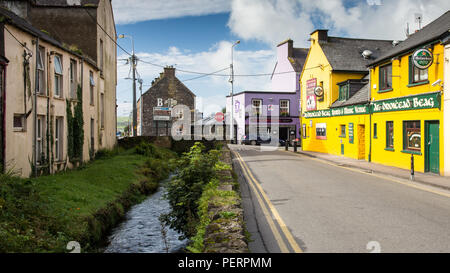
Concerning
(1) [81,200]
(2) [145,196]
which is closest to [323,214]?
(1) [81,200]

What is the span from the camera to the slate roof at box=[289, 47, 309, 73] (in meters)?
53.9

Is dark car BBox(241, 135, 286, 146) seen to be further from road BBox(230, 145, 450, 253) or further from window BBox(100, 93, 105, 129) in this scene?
road BBox(230, 145, 450, 253)

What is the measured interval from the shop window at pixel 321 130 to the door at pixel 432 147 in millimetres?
15591

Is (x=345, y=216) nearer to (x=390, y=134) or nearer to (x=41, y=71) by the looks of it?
(x=41, y=71)

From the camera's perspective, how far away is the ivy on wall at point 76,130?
59.6 ft

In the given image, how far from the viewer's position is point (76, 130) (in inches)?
757

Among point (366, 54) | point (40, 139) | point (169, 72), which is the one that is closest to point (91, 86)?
point (40, 139)

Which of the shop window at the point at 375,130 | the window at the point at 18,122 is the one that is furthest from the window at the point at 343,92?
the window at the point at 18,122

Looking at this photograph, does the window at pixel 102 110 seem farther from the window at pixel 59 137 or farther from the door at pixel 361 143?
the door at pixel 361 143

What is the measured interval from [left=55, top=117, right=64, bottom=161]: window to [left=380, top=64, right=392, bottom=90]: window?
57.1ft

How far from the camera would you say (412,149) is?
19.0m

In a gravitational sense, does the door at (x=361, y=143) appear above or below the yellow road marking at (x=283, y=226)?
above

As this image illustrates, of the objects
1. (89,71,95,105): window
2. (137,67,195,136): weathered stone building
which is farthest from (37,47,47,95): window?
(137,67,195,136): weathered stone building

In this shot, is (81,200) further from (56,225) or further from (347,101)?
(347,101)
